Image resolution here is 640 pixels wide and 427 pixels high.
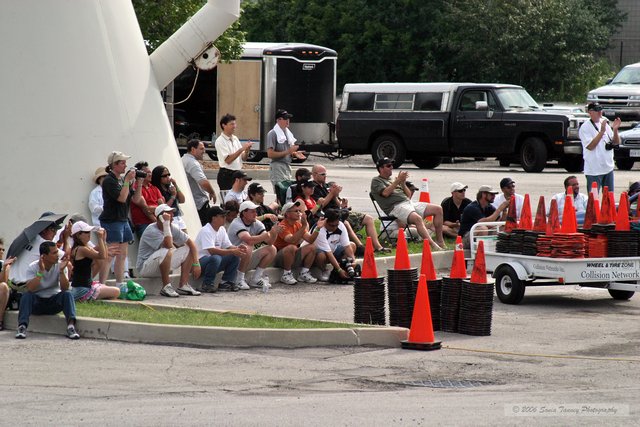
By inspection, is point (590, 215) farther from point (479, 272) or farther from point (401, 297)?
point (401, 297)

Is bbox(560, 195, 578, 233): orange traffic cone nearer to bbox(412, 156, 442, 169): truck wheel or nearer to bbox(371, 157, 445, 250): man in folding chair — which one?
bbox(371, 157, 445, 250): man in folding chair

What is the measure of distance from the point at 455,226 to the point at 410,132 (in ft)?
38.8

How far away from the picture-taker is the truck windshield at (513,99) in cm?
2977

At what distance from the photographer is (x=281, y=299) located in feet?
48.7

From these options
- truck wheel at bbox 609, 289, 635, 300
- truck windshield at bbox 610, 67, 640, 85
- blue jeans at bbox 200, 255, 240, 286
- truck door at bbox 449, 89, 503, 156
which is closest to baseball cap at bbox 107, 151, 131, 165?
blue jeans at bbox 200, 255, 240, 286

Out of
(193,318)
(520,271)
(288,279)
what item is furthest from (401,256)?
(288,279)

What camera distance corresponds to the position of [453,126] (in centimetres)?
3008

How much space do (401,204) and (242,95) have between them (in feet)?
46.3

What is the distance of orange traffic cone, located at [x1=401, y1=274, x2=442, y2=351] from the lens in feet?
38.9

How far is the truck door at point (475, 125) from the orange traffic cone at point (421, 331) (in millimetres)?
17911

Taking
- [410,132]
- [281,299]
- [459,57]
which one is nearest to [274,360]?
[281,299]

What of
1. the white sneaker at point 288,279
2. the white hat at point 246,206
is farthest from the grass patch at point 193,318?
the white sneaker at point 288,279

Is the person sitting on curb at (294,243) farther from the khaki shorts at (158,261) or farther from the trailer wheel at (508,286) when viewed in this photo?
the trailer wheel at (508,286)

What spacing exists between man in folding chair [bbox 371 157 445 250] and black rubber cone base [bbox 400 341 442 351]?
19.6 ft
